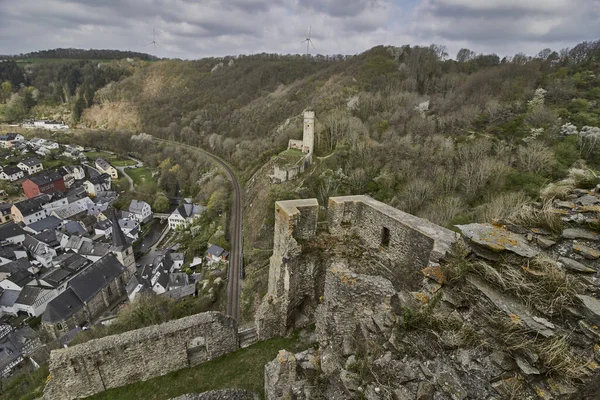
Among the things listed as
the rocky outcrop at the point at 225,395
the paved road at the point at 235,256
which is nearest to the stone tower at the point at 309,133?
the paved road at the point at 235,256

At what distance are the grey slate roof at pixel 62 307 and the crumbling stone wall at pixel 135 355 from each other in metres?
29.8

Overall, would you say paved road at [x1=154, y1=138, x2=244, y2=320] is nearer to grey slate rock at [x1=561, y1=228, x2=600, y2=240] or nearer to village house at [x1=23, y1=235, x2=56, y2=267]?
grey slate rock at [x1=561, y1=228, x2=600, y2=240]

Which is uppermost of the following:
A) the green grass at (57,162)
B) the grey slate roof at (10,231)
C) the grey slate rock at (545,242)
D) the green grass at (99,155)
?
the grey slate rock at (545,242)

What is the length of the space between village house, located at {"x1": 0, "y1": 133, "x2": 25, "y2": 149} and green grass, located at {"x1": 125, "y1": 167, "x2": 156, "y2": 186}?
4604 centimetres

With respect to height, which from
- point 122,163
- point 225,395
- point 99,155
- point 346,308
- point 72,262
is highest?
point 346,308

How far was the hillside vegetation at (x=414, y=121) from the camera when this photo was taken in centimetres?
2958

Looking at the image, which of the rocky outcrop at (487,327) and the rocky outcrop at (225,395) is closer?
the rocky outcrop at (487,327)

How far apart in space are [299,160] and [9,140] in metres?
114

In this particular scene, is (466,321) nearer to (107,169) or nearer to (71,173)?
(107,169)

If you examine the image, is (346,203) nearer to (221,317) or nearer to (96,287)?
(221,317)

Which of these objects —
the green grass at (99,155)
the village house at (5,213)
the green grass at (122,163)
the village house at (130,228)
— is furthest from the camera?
the green grass at (99,155)

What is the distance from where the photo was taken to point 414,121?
50.8 m

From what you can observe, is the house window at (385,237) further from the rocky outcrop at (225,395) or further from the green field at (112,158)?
the green field at (112,158)

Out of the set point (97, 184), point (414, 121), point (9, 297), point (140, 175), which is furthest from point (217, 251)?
point (140, 175)
